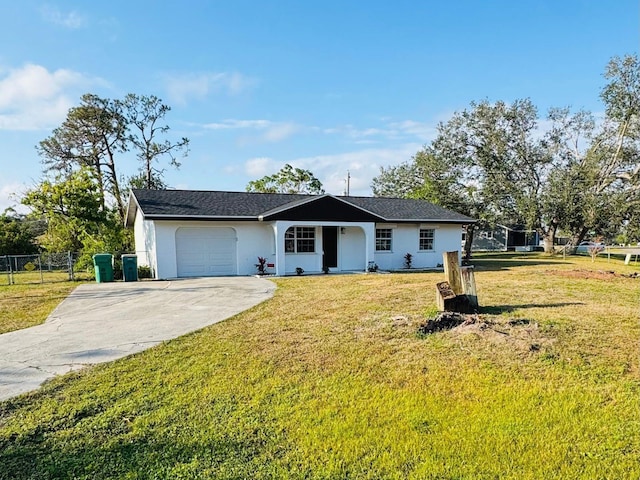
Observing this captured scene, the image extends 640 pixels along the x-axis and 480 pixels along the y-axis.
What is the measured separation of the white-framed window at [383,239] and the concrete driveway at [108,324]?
26.1 ft

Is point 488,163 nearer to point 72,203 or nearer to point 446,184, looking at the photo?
point 446,184

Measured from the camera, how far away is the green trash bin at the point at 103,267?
46.8 ft

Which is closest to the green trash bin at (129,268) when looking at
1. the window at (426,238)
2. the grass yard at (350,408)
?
the grass yard at (350,408)

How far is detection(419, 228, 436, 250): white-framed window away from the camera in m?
19.7

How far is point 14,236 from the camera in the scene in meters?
23.3

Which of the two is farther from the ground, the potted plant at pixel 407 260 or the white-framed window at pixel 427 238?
the white-framed window at pixel 427 238

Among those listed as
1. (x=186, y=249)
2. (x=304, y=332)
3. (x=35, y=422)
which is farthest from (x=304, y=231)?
(x=35, y=422)

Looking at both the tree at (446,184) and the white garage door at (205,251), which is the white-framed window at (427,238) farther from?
the tree at (446,184)

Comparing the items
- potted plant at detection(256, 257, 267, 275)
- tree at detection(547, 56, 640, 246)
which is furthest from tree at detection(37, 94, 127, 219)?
tree at detection(547, 56, 640, 246)

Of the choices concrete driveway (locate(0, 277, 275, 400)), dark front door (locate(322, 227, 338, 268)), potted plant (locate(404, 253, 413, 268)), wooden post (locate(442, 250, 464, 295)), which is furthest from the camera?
potted plant (locate(404, 253, 413, 268))

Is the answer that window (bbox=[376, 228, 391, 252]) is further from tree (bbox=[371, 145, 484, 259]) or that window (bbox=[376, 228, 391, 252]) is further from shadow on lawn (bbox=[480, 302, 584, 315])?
tree (bbox=[371, 145, 484, 259])

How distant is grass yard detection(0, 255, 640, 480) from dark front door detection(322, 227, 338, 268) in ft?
37.0

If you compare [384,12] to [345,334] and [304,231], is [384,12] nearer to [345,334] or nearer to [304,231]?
[304,231]

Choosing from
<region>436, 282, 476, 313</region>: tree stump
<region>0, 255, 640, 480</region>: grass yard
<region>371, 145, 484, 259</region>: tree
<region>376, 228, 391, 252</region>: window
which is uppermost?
<region>371, 145, 484, 259</region>: tree
